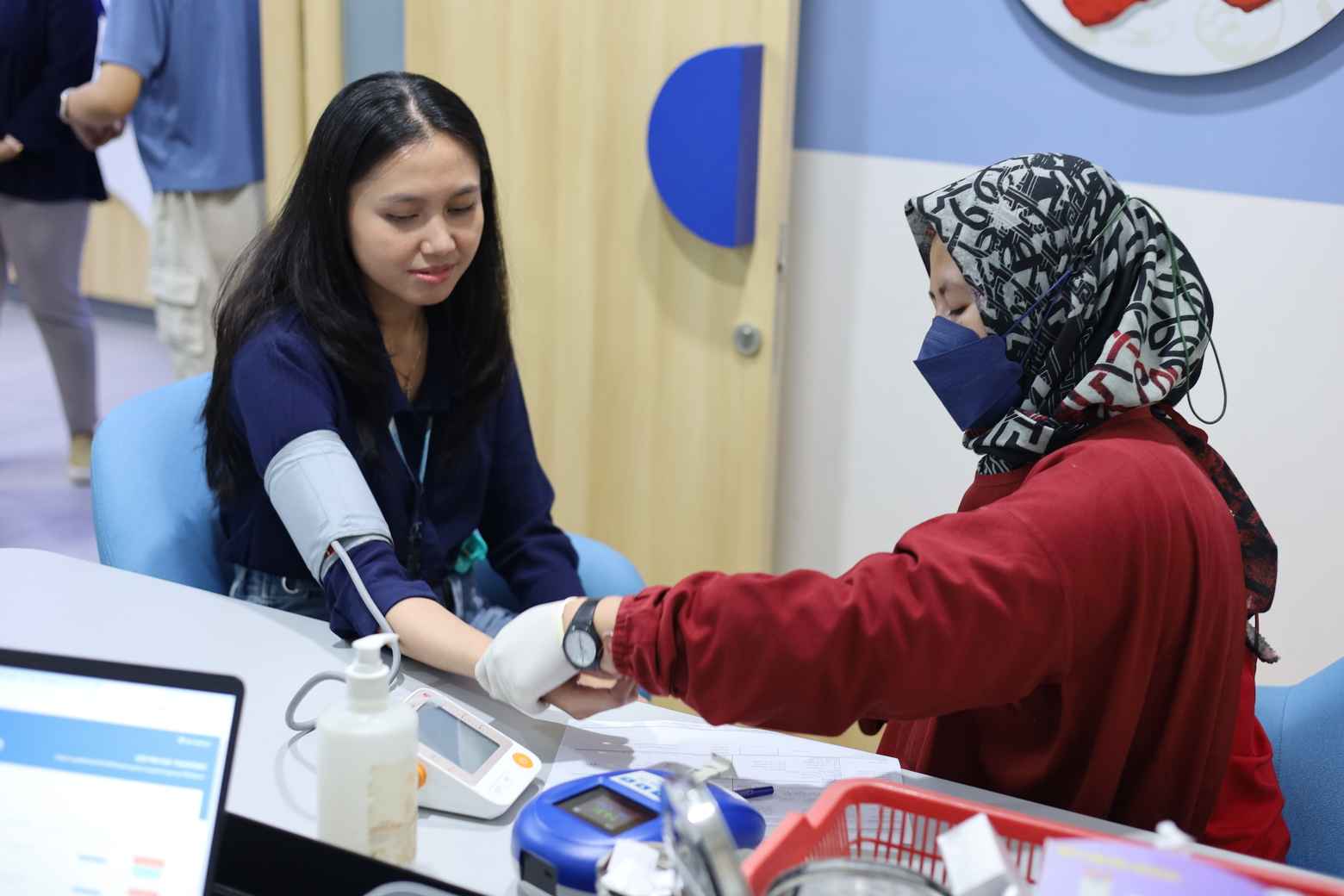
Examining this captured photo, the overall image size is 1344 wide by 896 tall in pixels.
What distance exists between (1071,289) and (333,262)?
899 millimetres

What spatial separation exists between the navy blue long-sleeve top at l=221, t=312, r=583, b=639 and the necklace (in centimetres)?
1

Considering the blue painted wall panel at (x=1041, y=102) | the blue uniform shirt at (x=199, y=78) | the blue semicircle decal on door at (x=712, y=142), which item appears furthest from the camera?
the blue uniform shirt at (x=199, y=78)

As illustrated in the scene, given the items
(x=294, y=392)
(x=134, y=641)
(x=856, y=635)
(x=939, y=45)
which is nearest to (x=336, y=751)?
(x=856, y=635)

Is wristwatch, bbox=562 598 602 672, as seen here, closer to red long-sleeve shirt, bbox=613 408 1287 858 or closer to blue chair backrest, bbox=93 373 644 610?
red long-sleeve shirt, bbox=613 408 1287 858

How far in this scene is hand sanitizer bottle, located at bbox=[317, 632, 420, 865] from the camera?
908 mm

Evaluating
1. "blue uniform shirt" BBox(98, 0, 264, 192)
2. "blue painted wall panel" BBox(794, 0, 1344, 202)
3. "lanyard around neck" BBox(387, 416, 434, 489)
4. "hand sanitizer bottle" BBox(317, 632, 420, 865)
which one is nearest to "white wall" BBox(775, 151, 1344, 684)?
"blue painted wall panel" BBox(794, 0, 1344, 202)

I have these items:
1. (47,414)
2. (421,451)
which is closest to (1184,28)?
(421,451)

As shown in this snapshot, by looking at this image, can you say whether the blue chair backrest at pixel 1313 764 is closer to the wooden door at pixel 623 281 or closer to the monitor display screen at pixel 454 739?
the monitor display screen at pixel 454 739

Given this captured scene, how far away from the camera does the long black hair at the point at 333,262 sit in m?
1.61

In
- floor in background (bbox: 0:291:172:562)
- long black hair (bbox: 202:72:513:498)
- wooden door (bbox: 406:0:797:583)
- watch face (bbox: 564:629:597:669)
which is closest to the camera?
watch face (bbox: 564:629:597:669)

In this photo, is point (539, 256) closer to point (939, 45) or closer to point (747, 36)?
point (747, 36)

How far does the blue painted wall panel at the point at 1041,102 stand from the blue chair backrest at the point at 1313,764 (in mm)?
996

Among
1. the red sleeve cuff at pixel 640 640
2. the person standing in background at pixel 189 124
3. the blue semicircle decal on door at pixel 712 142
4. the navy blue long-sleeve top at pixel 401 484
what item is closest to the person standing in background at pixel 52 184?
the person standing in background at pixel 189 124

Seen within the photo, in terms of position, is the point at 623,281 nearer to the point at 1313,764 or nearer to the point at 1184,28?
the point at 1184,28
